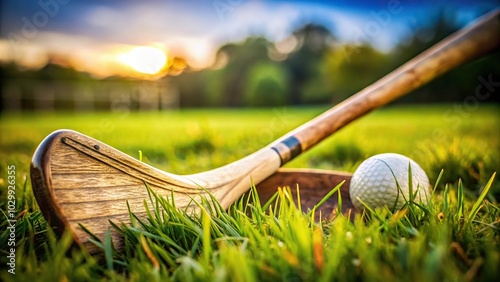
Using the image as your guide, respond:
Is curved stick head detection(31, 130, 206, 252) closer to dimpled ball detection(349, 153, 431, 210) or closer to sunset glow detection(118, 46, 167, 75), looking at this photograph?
dimpled ball detection(349, 153, 431, 210)

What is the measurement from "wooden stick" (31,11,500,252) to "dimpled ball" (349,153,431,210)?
Result: 1.24ft

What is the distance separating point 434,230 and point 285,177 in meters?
0.96

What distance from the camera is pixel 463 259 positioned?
1.03 meters

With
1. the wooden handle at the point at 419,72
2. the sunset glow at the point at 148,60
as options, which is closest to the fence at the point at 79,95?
the sunset glow at the point at 148,60

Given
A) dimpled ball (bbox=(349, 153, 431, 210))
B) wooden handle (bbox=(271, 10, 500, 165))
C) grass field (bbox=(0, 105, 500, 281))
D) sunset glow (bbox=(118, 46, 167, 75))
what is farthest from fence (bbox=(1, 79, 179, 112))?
grass field (bbox=(0, 105, 500, 281))

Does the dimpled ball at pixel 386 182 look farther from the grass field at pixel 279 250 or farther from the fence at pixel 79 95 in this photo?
the fence at pixel 79 95

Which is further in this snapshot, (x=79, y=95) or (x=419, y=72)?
(x=79, y=95)

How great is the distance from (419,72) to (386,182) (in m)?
0.85

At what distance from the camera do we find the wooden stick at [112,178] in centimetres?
109

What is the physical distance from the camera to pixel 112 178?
1.25m

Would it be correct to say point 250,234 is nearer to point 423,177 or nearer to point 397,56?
point 423,177

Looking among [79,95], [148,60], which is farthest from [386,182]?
[79,95]

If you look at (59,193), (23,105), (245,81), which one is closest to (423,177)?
(59,193)

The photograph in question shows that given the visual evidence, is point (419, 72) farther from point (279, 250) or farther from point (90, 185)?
point (90, 185)
